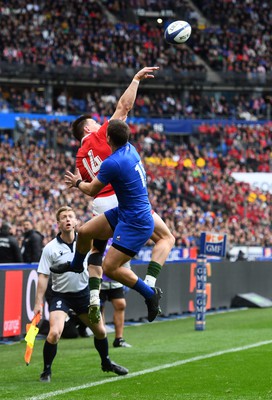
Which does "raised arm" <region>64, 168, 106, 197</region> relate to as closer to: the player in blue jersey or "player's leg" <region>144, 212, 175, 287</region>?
the player in blue jersey

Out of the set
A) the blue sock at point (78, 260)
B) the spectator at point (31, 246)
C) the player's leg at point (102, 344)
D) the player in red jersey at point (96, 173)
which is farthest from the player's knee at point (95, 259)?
the spectator at point (31, 246)

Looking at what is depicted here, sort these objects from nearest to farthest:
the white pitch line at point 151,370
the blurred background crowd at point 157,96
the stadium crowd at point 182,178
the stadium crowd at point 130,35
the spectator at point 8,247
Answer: the white pitch line at point 151,370
the spectator at point 8,247
the stadium crowd at point 182,178
the blurred background crowd at point 157,96
the stadium crowd at point 130,35

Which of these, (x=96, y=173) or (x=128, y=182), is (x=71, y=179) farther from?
(x=96, y=173)

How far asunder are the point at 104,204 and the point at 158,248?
822 mm

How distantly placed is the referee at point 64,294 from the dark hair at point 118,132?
1919 mm

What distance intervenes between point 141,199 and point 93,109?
118ft

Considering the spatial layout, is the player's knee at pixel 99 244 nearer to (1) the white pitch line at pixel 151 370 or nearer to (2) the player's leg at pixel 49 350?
(2) the player's leg at pixel 49 350

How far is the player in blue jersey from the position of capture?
9.59m

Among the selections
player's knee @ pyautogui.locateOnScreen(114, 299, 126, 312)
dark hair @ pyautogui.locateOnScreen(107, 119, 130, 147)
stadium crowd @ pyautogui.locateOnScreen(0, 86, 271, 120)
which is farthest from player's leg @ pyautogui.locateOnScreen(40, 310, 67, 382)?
stadium crowd @ pyautogui.locateOnScreen(0, 86, 271, 120)

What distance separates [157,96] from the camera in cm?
4922

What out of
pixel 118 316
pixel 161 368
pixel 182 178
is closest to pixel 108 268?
pixel 161 368

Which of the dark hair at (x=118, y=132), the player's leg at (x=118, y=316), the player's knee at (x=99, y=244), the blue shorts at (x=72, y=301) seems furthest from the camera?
the player's leg at (x=118, y=316)

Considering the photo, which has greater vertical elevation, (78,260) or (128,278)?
(78,260)

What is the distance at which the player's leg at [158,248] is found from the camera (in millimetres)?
10133
